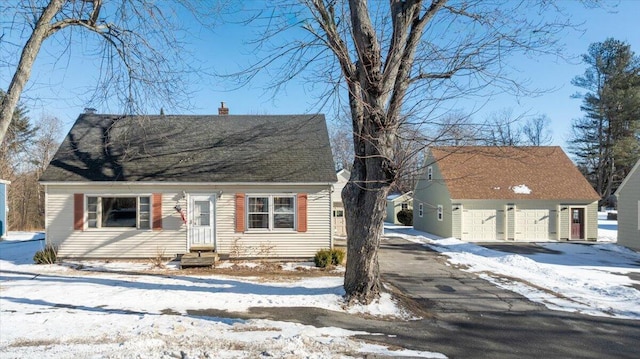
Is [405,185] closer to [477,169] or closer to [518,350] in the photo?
[518,350]

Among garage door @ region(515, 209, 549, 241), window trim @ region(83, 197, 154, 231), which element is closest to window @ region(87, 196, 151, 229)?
window trim @ region(83, 197, 154, 231)

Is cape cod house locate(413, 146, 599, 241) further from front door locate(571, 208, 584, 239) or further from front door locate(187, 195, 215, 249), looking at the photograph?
front door locate(187, 195, 215, 249)

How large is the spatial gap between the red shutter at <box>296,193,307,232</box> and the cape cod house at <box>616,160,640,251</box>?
1537cm

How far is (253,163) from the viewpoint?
12.7 meters

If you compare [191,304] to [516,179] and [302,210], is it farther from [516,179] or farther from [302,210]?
[516,179]

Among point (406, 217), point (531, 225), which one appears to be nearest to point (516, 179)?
point (531, 225)

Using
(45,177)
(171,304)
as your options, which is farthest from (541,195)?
(45,177)

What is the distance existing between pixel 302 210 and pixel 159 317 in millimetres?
6652

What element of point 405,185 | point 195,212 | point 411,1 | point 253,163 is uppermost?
point 411,1

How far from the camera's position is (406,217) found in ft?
102

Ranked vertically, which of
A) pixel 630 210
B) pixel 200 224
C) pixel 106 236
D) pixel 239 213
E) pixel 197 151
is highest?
pixel 197 151

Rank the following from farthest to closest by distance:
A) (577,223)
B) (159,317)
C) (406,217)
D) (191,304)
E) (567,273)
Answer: (406,217) < (577,223) < (567,273) < (191,304) < (159,317)

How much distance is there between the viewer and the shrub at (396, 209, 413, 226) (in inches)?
1212

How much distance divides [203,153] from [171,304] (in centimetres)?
729
